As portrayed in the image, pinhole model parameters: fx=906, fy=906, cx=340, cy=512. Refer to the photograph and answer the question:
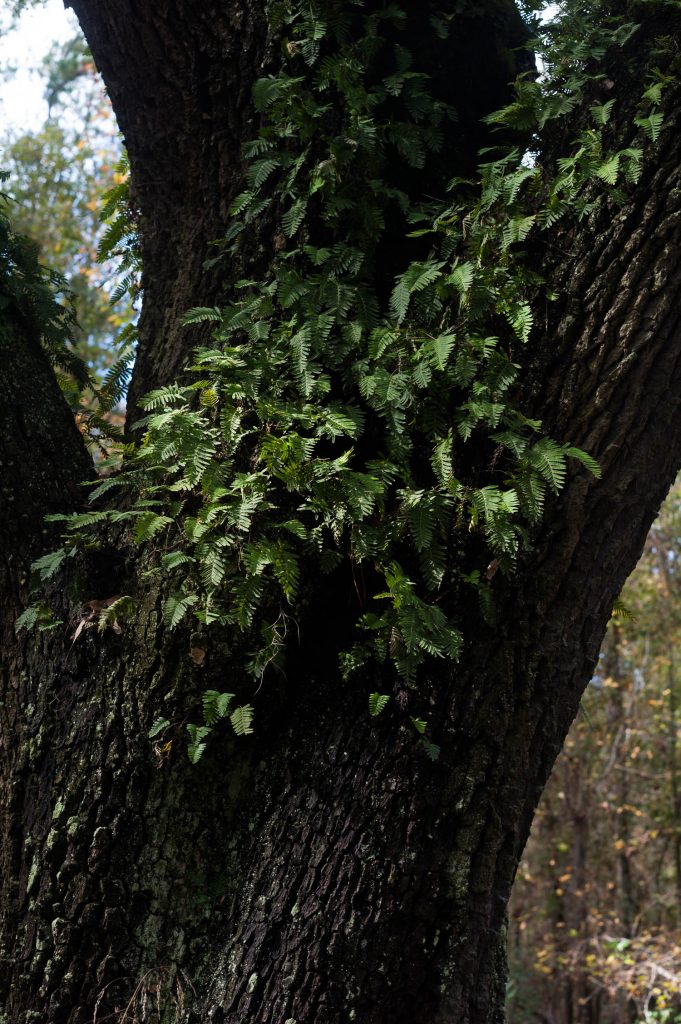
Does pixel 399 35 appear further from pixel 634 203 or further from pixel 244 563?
pixel 244 563

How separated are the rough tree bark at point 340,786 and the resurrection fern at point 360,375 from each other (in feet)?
0.37

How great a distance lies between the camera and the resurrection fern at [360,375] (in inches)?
94.7

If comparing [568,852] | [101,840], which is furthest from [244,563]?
[568,852]

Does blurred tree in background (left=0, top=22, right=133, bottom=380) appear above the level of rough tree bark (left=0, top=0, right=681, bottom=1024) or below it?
above

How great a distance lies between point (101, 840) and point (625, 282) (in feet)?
6.69

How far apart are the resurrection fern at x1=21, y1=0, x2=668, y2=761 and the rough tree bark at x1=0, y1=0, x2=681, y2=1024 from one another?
11 cm

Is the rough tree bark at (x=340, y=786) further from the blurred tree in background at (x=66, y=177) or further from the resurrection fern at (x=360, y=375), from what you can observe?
the blurred tree in background at (x=66, y=177)

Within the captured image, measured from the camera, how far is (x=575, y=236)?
2.52m

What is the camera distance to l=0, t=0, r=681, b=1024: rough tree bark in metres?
2.29

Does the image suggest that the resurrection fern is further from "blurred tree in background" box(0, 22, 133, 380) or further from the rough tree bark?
"blurred tree in background" box(0, 22, 133, 380)

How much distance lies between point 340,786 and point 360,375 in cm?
113

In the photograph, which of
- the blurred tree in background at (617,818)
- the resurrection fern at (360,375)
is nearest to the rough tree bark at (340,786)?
the resurrection fern at (360,375)

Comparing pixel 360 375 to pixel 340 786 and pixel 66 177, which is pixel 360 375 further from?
pixel 66 177

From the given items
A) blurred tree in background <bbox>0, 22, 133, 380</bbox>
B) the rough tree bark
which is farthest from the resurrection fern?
blurred tree in background <bbox>0, 22, 133, 380</bbox>
